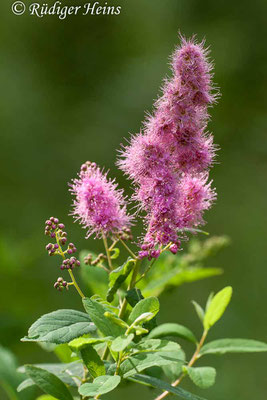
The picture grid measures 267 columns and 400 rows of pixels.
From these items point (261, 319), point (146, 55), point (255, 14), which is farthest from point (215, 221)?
point (255, 14)

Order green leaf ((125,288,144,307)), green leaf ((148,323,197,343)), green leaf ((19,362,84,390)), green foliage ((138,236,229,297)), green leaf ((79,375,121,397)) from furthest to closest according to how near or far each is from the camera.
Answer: green foliage ((138,236,229,297)) < green leaf ((148,323,197,343)) < green leaf ((19,362,84,390)) < green leaf ((125,288,144,307)) < green leaf ((79,375,121,397))

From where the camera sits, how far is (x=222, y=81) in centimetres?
280

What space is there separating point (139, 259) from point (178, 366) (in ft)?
0.91

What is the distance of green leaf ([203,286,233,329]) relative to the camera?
89 centimetres

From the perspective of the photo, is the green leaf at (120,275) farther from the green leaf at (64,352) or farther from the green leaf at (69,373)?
the green leaf at (64,352)

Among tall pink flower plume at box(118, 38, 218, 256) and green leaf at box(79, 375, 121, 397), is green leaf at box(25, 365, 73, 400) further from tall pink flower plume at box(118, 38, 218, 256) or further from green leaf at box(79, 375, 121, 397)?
tall pink flower plume at box(118, 38, 218, 256)

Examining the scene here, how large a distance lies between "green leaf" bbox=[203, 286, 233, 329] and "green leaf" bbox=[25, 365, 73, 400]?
30 cm

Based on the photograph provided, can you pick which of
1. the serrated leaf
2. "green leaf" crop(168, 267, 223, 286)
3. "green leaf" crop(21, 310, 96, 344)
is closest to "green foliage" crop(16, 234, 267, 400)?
"green leaf" crop(21, 310, 96, 344)

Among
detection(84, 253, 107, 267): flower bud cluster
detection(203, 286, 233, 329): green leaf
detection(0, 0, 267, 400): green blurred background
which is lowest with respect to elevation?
detection(203, 286, 233, 329): green leaf

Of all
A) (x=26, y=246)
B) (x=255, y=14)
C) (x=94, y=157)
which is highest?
(x=255, y=14)

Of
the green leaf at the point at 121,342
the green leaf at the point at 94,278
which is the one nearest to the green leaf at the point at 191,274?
the green leaf at the point at 94,278

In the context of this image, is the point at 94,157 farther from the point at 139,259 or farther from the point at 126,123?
the point at 139,259

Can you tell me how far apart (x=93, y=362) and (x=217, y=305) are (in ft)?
1.00

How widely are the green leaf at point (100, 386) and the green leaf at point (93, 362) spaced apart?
0.04 meters
